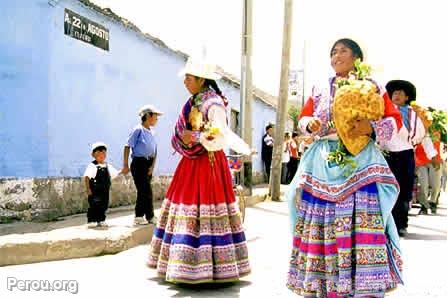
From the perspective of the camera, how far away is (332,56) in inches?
167

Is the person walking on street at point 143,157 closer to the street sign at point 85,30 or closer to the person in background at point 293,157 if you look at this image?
the street sign at point 85,30

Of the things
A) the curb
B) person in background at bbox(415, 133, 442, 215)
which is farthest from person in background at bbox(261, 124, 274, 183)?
the curb

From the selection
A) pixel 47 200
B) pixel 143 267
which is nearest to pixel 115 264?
pixel 143 267

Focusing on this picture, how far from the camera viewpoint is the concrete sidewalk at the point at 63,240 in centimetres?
604

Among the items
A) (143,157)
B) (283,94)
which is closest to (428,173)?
(283,94)

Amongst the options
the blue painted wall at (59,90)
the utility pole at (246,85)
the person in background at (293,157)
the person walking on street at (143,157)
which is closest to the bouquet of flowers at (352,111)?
the person walking on street at (143,157)

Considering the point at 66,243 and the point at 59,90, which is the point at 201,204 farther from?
the point at 59,90

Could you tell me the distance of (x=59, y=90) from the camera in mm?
8977

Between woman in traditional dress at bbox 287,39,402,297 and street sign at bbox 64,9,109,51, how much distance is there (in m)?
6.03

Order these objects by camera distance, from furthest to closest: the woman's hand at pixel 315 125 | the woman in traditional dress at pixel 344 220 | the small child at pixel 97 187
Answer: the small child at pixel 97 187, the woman's hand at pixel 315 125, the woman in traditional dress at pixel 344 220

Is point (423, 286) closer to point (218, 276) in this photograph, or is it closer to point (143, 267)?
point (218, 276)

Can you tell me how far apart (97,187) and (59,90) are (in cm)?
190

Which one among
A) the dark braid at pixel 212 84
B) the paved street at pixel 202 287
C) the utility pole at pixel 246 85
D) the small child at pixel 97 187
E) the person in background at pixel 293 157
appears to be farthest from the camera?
the person in background at pixel 293 157

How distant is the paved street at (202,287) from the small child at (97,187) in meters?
0.83
